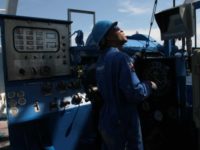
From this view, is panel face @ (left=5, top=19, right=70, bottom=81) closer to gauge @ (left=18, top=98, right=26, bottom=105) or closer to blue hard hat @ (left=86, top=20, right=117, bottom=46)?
gauge @ (left=18, top=98, right=26, bottom=105)

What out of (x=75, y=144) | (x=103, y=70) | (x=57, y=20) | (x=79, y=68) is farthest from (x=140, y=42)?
(x=103, y=70)

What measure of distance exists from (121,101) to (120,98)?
21 millimetres

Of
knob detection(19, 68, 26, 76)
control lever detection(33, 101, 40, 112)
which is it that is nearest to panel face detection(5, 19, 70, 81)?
knob detection(19, 68, 26, 76)

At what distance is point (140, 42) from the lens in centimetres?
361

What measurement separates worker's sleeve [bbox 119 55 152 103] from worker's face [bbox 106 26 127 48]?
0.69 feet

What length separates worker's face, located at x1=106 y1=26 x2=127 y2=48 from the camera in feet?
6.94

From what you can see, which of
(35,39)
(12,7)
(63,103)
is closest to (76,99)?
(63,103)

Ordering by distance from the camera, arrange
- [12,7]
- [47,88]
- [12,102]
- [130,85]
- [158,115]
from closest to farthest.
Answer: [130,85] → [12,102] → [158,115] → [47,88] → [12,7]

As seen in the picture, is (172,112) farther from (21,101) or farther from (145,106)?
(21,101)

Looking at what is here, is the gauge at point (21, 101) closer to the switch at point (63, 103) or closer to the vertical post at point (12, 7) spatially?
the switch at point (63, 103)

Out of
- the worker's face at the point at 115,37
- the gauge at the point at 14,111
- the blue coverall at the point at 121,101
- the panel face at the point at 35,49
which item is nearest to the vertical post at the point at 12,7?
the panel face at the point at 35,49

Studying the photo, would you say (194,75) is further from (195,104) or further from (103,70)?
(103,70)

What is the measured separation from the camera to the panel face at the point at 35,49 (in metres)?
2.47

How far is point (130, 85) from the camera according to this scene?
1.90 m
